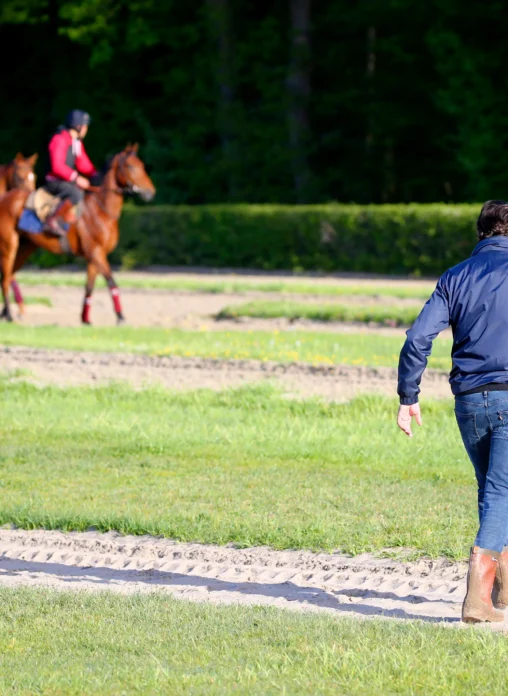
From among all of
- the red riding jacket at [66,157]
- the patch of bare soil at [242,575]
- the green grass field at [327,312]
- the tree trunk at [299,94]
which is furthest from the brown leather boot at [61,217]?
the tree trunk at [299,94]

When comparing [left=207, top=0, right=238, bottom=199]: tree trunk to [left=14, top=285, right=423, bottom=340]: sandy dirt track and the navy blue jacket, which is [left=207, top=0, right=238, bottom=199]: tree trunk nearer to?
[left=14, top=285, right=423, bottom=340]: sandy dirt track

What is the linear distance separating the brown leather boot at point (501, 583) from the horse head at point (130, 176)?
14.4 m

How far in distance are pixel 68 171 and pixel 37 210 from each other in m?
0.98

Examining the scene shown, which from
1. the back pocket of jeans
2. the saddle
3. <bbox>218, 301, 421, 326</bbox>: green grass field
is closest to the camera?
the back pocket of jeans

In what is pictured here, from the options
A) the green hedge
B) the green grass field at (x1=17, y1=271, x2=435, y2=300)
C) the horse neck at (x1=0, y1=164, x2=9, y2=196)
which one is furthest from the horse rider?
the green hedge

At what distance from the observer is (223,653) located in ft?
17.6

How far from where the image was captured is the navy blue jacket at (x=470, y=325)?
19.2 ft

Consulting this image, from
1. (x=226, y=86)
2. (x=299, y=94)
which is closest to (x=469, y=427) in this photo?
(x=299, y=94)

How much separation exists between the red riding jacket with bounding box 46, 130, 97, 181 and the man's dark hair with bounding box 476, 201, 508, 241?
13697mm

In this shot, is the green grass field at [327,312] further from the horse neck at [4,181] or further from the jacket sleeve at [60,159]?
the horse neck at [4,181]

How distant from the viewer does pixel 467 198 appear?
36312mm

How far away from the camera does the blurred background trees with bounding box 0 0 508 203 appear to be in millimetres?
35000

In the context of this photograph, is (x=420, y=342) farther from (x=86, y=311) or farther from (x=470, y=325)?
(x=86, y=311)

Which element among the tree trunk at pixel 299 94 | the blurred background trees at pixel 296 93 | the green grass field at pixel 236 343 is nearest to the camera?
the green grass field at pixel 236 343
